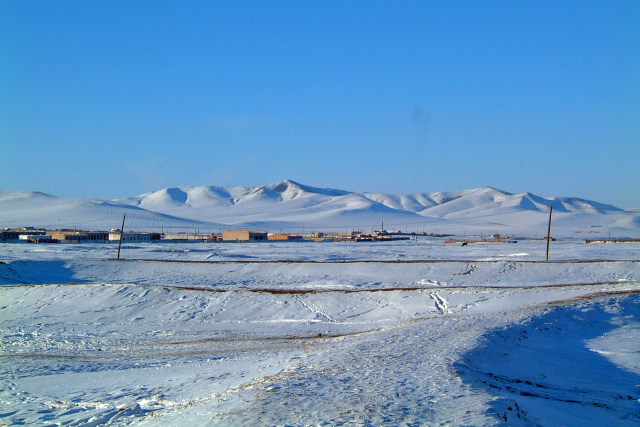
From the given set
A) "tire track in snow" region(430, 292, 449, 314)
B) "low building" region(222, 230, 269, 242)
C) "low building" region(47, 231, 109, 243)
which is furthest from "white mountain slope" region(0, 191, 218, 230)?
"tire track in snow" region(430, 292, 449, 314)

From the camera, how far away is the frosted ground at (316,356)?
21.6 ft

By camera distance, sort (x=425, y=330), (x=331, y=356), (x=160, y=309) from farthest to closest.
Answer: (x=160, y=309) → (x=425, y=330) → (x=331, y=356)

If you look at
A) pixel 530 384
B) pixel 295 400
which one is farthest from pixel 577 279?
pixel 295 400

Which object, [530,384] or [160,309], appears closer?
[530,384]

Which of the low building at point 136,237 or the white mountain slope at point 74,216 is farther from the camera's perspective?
the white mountain slope at point 74,216

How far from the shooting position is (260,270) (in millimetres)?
28703

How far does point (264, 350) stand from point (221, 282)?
1438 cm

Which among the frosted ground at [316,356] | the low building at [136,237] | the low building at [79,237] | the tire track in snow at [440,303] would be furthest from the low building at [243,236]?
the tire track in snow at [440,303]

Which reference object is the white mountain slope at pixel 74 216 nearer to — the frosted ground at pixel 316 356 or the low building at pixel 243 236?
the low building at pixel 243 236

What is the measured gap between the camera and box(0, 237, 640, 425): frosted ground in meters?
6.58

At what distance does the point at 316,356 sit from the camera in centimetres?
975

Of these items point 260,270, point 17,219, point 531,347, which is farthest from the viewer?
point 17,219

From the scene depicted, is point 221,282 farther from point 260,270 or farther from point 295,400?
point 295,400

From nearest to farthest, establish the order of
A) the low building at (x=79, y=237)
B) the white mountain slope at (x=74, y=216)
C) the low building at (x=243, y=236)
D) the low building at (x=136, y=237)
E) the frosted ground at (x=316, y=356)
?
1. the frosted ground at (x=316, y=356)
2. the low building at (x=79, y=237)
3. the low building at (x=136, y=237)
4. the low building at (x=243, y=236)
5. the white mountain slope at (x=74, y=216)
